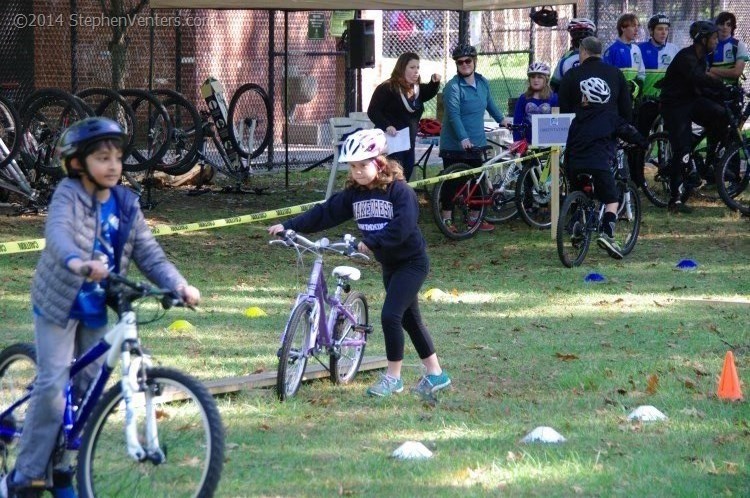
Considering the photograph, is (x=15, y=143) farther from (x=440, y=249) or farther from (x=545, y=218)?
(x=545, y=218)

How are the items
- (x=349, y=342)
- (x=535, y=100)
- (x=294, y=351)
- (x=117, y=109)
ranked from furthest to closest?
(x=117, y=109)
(x=535, y=100)
(x=349, y=342)
(x=294, y=351)

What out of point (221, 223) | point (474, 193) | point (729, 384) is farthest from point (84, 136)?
point (474, 193)

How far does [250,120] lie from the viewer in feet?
57.1

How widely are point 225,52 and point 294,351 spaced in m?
14.4

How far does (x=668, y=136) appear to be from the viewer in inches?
605

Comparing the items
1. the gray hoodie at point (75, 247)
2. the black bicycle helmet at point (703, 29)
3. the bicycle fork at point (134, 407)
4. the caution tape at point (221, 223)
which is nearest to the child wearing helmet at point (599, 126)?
the caution tape at point (221, 223)

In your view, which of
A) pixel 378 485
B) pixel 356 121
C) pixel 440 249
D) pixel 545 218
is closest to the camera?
pixel 378 485

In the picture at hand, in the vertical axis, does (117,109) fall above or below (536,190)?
above

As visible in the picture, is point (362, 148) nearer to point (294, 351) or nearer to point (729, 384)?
point (294, 351)

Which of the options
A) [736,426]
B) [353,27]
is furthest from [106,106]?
[736,426]

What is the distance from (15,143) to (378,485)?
9.15m

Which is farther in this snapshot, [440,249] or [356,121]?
[356,121]

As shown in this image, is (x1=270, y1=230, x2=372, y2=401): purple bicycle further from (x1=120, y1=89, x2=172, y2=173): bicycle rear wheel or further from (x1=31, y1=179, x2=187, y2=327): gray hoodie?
(x1=120, y1=89, x2=172, y2=173): bicycle rear wheel

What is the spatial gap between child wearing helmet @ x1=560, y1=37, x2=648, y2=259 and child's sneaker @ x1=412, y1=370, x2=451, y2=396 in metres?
5.26
